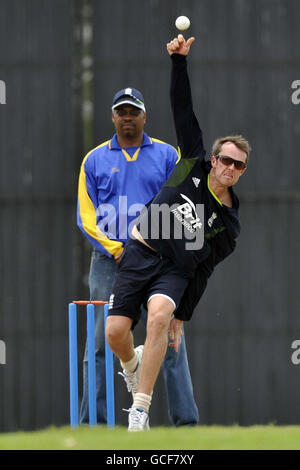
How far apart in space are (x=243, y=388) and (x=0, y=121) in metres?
3.44

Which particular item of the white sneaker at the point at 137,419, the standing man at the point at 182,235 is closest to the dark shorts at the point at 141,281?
the standing man at the point at 182,235

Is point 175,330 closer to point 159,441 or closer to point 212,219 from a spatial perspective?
point 212,219

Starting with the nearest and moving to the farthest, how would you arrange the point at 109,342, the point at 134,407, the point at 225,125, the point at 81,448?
1. the point at 81,448
2. the point at 134,407
3. the point at 109,342
4. the point at 225,125

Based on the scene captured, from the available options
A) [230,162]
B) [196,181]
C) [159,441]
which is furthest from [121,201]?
[159,441]

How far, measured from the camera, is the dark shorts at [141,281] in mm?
5676

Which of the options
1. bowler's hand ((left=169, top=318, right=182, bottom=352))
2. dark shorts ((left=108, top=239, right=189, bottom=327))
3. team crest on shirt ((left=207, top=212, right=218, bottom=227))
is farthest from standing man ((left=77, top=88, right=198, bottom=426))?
team crest on shirt ((left=207, top=212, right=218, bottom=227))

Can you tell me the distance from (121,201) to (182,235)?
0.74 m

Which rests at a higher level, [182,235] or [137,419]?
[182,235]

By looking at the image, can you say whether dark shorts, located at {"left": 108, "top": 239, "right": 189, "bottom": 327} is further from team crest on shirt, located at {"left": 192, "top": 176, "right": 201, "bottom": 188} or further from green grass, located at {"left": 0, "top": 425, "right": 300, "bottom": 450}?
green grass, located at {"left": 0, "top": 425, "right": 300, "bottom": 450}

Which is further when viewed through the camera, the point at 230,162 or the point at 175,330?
the point at 175,330

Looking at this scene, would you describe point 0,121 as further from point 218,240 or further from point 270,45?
point 218,240

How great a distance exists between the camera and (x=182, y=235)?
5.66 metres

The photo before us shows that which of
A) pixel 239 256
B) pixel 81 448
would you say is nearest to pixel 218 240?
Answer: pixel 81 448

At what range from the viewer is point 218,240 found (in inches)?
231
